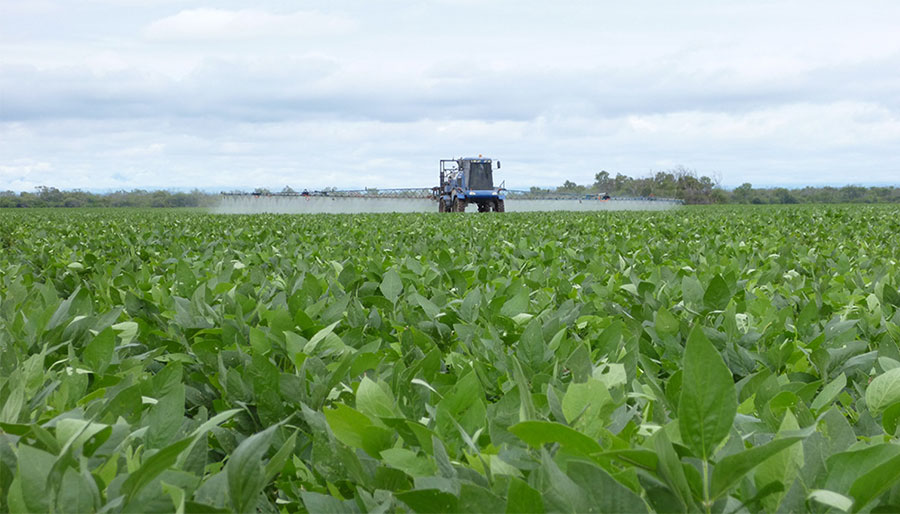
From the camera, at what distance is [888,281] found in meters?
3.22

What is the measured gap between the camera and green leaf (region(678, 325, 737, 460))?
0.93 metres

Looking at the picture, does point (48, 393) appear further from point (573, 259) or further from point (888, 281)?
point (573, 259)

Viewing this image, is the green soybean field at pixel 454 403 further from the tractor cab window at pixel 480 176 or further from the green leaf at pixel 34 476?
the tractor cab window at pixel 480 176

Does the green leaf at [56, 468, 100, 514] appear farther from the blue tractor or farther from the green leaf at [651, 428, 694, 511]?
the blue tractor

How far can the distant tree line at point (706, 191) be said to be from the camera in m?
88.6

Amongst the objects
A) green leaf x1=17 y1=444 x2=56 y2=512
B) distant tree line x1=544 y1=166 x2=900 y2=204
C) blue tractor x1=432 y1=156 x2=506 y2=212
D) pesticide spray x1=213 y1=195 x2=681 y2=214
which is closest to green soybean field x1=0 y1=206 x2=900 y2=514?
green leaf x1=17 y1=444 x2=56 y2=512

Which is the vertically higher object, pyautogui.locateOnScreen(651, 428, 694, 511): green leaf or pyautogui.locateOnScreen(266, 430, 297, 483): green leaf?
pyautogui.locateOnScreen(651, 428, 694, 511): green leaf

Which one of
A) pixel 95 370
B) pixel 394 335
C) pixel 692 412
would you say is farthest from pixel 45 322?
pixel 692 412

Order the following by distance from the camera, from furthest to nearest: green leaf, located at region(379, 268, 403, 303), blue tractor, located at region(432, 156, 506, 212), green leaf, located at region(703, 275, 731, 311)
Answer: blue tractor, located at region(432, 156, 506, 212) < green leaf, located at region(379, 268, 403, 303) < green leaf, located at region(703, 275, 731, 311)

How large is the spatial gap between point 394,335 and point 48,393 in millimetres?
1368

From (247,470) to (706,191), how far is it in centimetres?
11154

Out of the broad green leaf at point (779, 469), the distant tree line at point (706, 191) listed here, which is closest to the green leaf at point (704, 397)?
the broad green leaf at point (779, 469)

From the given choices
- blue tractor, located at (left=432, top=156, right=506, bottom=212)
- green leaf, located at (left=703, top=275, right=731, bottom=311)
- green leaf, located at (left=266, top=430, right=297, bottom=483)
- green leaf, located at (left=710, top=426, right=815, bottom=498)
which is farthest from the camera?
blue tractor, located at (left=432, top=156, right=506, bottom=212)

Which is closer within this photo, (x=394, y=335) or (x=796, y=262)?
(x=394, y=335)
